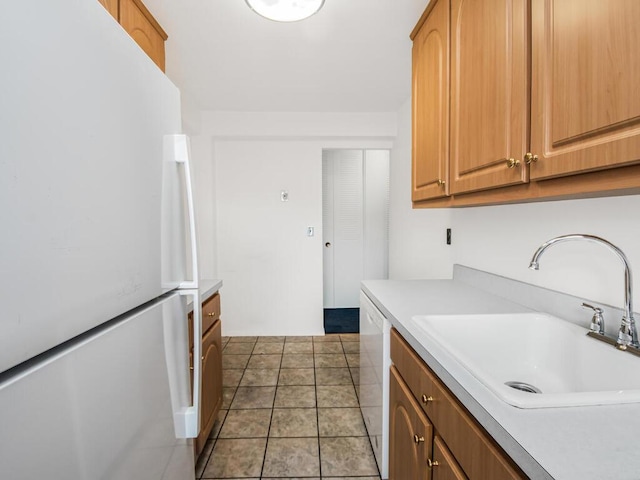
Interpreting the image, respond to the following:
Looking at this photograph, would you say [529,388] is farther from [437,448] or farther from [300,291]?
[300,291]

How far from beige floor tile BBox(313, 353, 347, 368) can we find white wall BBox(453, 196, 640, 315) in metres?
1.56

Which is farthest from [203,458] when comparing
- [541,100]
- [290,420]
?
[541,100]

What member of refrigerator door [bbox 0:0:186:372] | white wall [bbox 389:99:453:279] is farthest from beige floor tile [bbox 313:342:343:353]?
refrigerator door [bbox 0:0:186:372]

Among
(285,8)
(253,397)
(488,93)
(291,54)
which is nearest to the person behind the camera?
(488,93)

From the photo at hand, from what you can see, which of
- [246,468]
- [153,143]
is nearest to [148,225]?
[153,143]

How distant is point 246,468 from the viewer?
5.19ft

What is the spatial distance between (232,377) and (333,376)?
32.6 inches

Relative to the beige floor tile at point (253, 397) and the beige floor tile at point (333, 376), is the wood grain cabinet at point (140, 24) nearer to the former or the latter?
the beige floor tile at point (253, 397)

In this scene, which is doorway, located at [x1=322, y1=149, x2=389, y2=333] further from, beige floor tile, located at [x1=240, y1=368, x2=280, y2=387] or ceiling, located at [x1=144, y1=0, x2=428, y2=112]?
beige floor tile, located at [x1=240, y1=368, x2=280, y2=387]

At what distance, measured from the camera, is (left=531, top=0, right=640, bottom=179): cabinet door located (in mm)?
610

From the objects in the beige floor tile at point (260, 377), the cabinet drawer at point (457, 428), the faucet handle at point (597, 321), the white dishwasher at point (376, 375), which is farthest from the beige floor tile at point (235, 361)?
the faucet handle at point (597, 321)

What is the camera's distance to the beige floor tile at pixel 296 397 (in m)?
2.13

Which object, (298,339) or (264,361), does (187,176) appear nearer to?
(264,361)

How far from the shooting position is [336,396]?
222 centimetres
